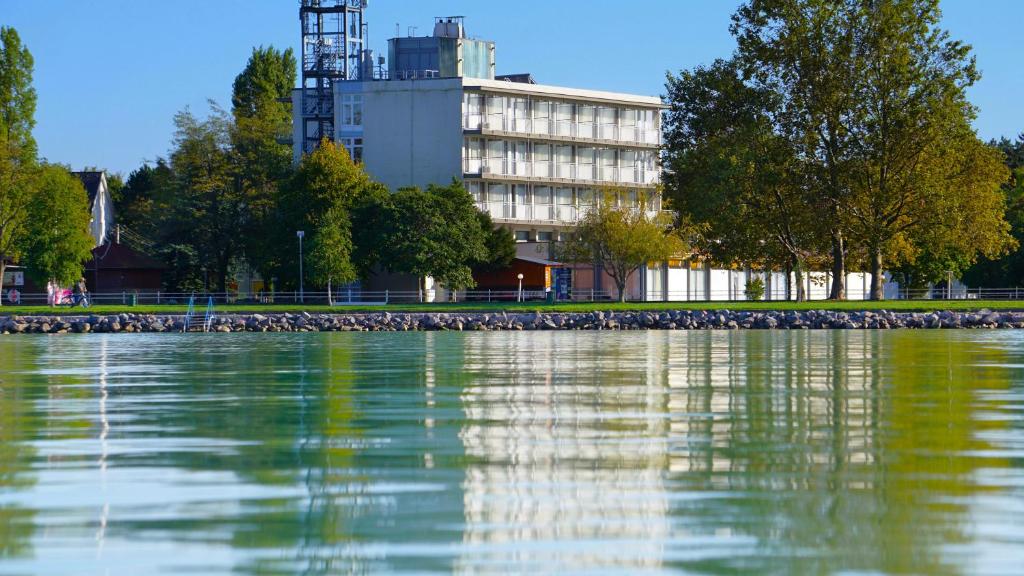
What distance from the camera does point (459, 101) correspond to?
10462 centimetres

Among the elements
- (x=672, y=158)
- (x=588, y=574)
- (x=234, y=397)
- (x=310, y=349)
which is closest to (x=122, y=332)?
(x=310, y=349)

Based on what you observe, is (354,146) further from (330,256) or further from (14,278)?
(14,278)

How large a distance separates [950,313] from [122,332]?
106 ft

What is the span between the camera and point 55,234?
87.8 metres

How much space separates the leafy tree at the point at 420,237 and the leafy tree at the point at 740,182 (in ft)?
60.7

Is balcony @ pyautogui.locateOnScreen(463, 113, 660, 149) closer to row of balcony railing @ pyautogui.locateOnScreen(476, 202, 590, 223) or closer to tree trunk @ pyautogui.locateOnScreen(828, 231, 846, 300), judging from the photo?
row of balcony railing @ pyautogui.locateOnScreen(476, 202, 590, 223)

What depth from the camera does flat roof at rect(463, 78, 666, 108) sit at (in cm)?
10519

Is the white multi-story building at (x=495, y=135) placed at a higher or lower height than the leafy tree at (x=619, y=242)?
higher

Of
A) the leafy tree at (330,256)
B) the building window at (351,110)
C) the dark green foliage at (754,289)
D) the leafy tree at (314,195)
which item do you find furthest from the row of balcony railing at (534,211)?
the leafy tree at (330,256)

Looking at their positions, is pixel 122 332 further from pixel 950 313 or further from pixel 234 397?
pixel 234 397

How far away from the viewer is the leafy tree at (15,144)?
89.4m

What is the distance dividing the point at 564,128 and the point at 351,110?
16.1m

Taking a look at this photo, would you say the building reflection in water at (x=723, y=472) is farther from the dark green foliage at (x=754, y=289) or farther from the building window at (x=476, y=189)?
the building window at (x=476, y=189)

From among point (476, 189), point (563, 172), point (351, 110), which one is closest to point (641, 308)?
point (476, 189)
